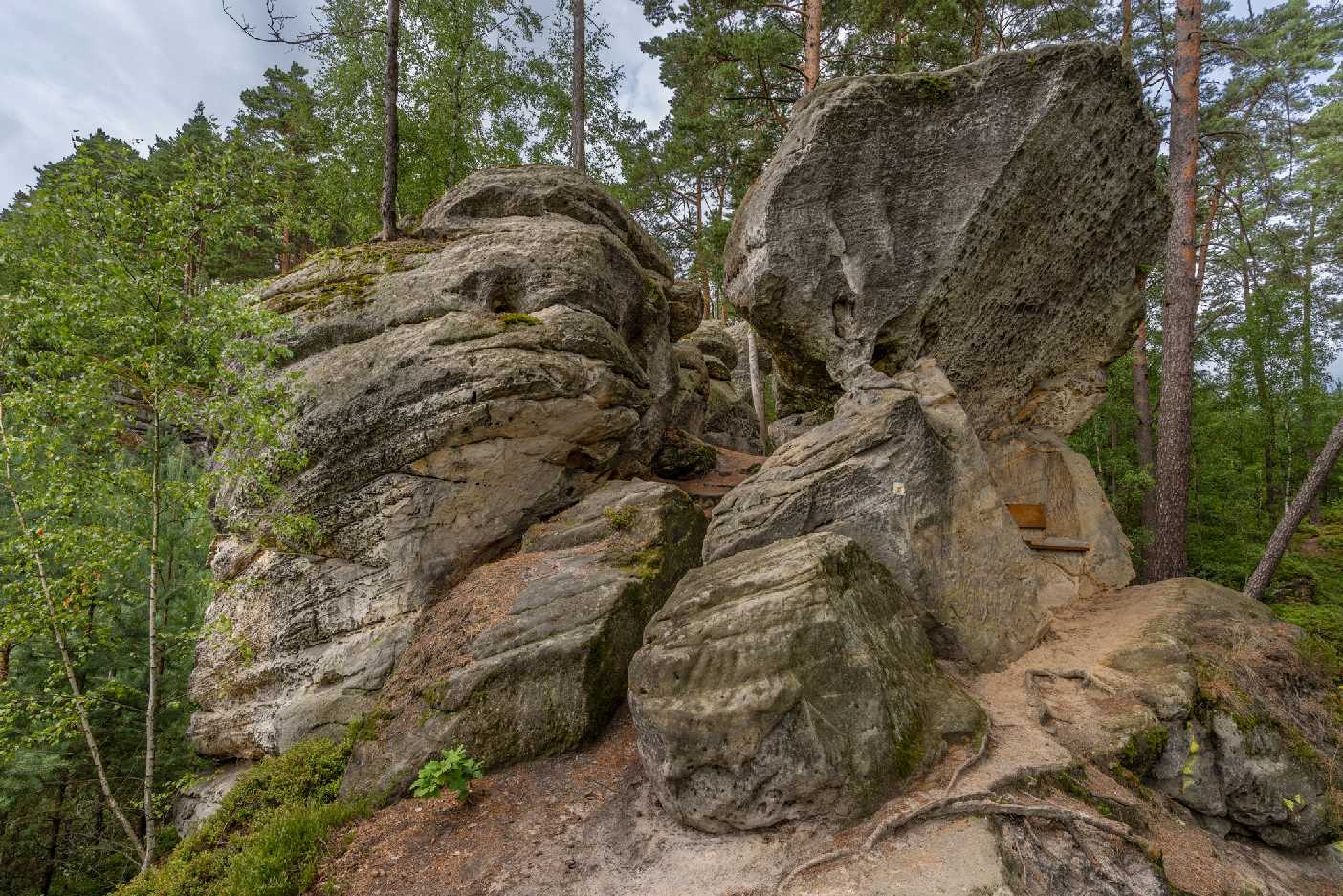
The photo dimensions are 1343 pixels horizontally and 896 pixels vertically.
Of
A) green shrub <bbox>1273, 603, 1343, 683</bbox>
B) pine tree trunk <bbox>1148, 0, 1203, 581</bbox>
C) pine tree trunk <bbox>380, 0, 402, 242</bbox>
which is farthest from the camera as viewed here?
pine tree trunk <bbox>380, 0, 402, 242</bbox>

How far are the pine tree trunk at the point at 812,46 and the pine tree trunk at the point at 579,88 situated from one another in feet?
19.5

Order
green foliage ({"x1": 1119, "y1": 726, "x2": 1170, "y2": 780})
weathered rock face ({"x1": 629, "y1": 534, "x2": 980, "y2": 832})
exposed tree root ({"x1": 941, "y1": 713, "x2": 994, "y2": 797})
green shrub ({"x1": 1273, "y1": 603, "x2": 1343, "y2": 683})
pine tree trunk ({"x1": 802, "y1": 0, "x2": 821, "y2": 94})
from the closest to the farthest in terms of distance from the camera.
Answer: exposed tree root ({"x1": 941, "y1": 713, "x2": 994, "y2": 797}) < weathered rock face ({"x1": 629, "y1": 534, "x2": 980, "y2": 832}) < green foliage ({"x1": 1119, "y1": 726, "x2": 1170, "y2": 780}) < green shrub ({"x1": 1273, "y1": 603, "x2": 1343, "y2": 683}) < pine tree trunk ({"x1": 802, "y1": 0, "x2": 821, "y2": 94})

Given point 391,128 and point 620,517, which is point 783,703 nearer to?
point 620,517

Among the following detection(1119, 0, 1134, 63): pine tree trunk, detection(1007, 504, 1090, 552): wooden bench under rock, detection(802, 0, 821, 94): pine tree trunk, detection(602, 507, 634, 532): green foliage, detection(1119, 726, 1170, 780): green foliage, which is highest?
detection(1119, 0, 1134, 63): pine tree trunk

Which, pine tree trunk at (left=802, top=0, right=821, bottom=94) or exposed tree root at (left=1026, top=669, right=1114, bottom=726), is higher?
pine tree trunk at (left=802, top=0, right=821, bottom=94)

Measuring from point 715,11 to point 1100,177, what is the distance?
9357 mm

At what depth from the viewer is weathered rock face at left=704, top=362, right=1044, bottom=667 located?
245 inches

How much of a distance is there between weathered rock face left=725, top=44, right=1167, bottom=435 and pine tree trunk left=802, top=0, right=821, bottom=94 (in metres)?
4.40

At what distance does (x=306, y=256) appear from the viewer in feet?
35.8

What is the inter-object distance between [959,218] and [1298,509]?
738cm

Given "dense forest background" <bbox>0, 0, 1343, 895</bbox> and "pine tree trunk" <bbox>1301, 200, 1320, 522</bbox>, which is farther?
"pine tree trunk" <bbox>1301, 200, 1320, 522</bbox>

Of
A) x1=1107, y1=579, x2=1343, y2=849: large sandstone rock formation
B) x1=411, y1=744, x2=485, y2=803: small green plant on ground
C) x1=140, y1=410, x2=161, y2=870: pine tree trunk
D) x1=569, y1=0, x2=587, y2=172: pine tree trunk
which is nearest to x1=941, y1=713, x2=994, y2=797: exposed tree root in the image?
x1=1107, y1=579, x2=1343, y2=849: large sandstone rock formation

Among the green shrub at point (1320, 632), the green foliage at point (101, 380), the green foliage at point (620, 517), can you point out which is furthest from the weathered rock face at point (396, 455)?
the green shrub at point (1320, 632)

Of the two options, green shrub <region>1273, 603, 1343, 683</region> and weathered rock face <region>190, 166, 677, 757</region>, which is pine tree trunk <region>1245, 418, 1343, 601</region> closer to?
green shrub <region>1273, 603, 1343, 683</region>
